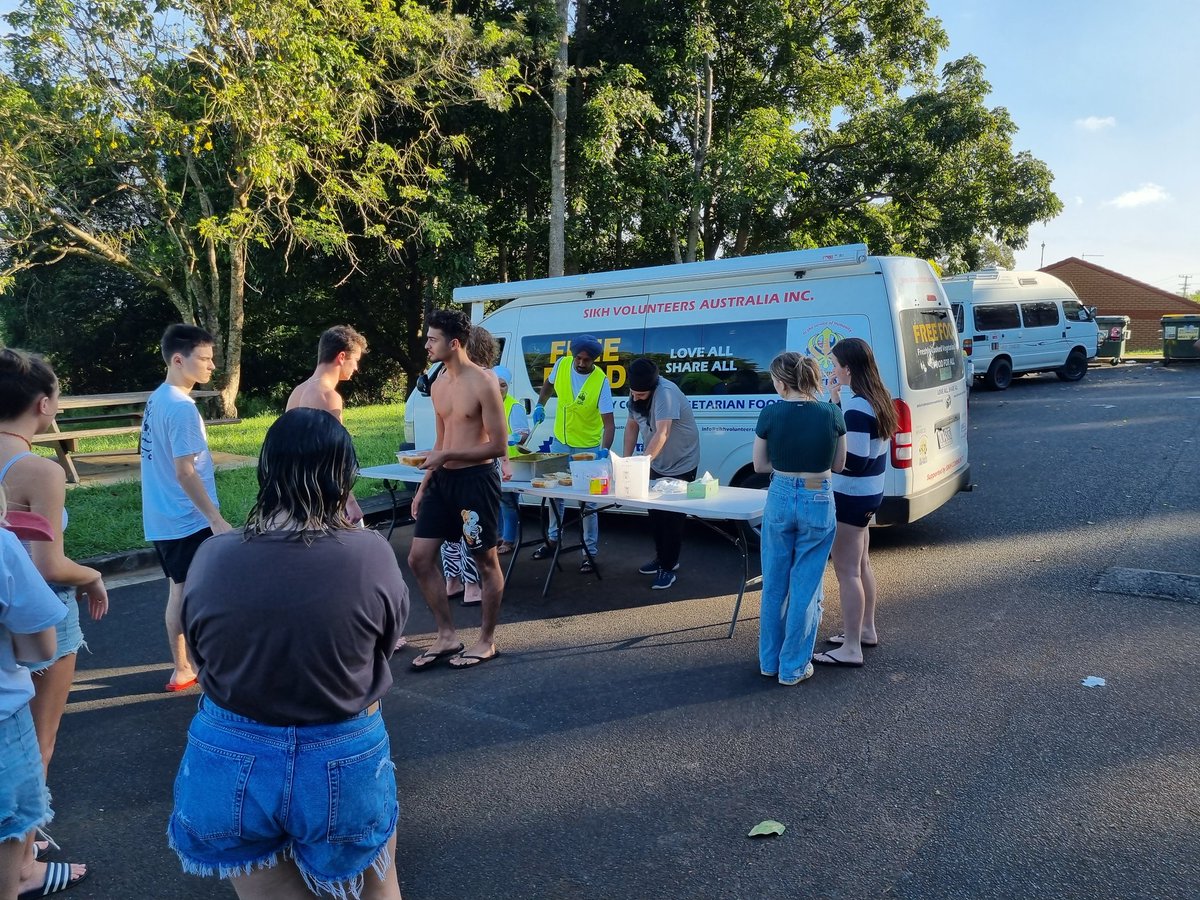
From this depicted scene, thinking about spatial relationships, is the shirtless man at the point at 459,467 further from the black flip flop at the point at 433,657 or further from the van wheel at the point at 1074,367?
the van wheel at the point at 1074,367

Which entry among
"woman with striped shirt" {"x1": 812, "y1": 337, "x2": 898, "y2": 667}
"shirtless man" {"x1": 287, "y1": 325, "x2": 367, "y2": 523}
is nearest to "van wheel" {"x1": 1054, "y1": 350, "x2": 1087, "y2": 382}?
"woman with striped shirt" {"x1": 812, "y1": 337, "x2": 898, "y2": 667}

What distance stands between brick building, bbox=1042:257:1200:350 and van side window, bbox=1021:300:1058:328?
2444 cm

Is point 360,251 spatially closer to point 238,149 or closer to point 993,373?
point 238,149

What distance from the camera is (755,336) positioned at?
7039 millimetres

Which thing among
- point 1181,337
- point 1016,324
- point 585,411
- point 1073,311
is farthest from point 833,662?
point 1181,337

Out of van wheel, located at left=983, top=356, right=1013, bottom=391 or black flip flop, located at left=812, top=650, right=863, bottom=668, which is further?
van wheel, located at left=983, top=356, right=1013, bottom=391

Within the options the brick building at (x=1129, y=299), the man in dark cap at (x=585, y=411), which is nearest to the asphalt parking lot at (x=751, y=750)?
the man in dark cap at (x=585, y=411)

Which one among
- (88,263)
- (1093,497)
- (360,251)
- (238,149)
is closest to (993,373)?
(1093,497)

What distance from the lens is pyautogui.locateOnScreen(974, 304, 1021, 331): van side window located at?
66.5ft

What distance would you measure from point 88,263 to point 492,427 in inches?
956

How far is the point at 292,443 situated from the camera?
1873mm

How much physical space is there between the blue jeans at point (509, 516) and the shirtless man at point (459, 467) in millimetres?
2169

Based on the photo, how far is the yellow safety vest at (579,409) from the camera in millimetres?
6918

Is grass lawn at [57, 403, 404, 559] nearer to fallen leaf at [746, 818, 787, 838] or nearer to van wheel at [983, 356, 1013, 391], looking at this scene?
fallen leaf at [746, 818, 787, 838]
